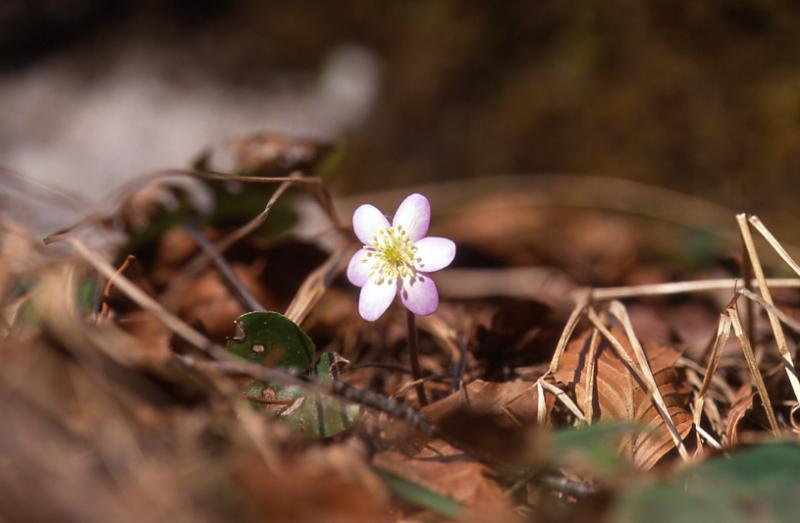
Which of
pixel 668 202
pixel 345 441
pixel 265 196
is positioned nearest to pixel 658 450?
pixel 345 441

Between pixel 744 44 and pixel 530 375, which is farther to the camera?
pixel 744 44

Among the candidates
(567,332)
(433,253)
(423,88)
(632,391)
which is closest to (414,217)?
(433,253)

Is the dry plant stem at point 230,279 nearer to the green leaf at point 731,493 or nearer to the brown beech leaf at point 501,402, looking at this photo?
the brown beech leaf at point 501,402

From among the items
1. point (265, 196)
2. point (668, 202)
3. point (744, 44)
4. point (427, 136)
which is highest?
point (427, 136)

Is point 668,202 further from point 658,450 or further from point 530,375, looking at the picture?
point 658,450

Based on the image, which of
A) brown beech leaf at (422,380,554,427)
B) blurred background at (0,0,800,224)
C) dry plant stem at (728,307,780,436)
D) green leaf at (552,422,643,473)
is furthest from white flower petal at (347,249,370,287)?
blurred background at (0,0,800,224)

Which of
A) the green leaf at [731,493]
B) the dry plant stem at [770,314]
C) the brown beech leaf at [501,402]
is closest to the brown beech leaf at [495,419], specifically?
the brown beech leaf at [501,402]

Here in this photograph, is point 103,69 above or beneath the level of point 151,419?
above
